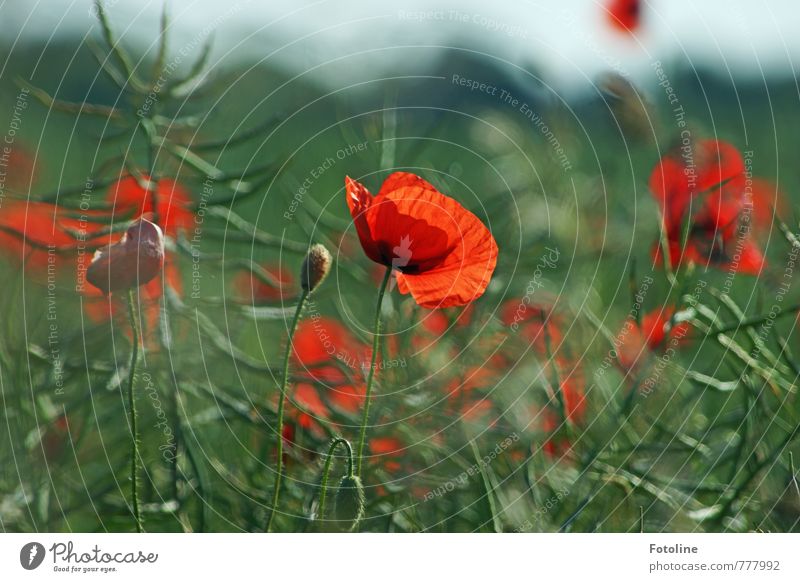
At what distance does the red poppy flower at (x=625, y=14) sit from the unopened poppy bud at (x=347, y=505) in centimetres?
32

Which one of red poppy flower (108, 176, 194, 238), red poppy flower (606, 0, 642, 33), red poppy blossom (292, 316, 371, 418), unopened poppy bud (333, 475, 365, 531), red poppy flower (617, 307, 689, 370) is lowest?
unopened poppy bud (333, 475, 365, 531)

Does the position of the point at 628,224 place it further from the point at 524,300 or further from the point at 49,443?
the point at 49,443

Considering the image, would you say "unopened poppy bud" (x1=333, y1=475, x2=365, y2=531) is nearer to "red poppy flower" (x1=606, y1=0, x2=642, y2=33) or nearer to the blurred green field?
the blurred green field

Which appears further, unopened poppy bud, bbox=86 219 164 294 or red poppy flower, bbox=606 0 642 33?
red poppy flower, bbox=606 0 642 33

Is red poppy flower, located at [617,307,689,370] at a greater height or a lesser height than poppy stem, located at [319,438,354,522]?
greater

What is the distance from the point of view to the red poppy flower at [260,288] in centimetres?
64

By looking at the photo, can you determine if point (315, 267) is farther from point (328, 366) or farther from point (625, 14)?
point (625, 14)

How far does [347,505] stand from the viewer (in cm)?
54

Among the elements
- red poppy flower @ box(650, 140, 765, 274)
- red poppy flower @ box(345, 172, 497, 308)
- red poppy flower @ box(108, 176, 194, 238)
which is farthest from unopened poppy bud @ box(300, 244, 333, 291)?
red poppy flower @ box(650, 140, 765, 274)

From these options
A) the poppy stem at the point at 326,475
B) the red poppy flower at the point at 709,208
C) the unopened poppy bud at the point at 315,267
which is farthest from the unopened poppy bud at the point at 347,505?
the red poppy flower at the point at 709,208

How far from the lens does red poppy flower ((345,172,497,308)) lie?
1.67 feet

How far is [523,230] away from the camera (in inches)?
27.5

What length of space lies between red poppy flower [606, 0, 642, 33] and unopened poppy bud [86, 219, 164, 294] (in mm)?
306

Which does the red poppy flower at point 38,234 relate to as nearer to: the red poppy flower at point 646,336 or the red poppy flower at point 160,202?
the red poppy flower at point 160,202
